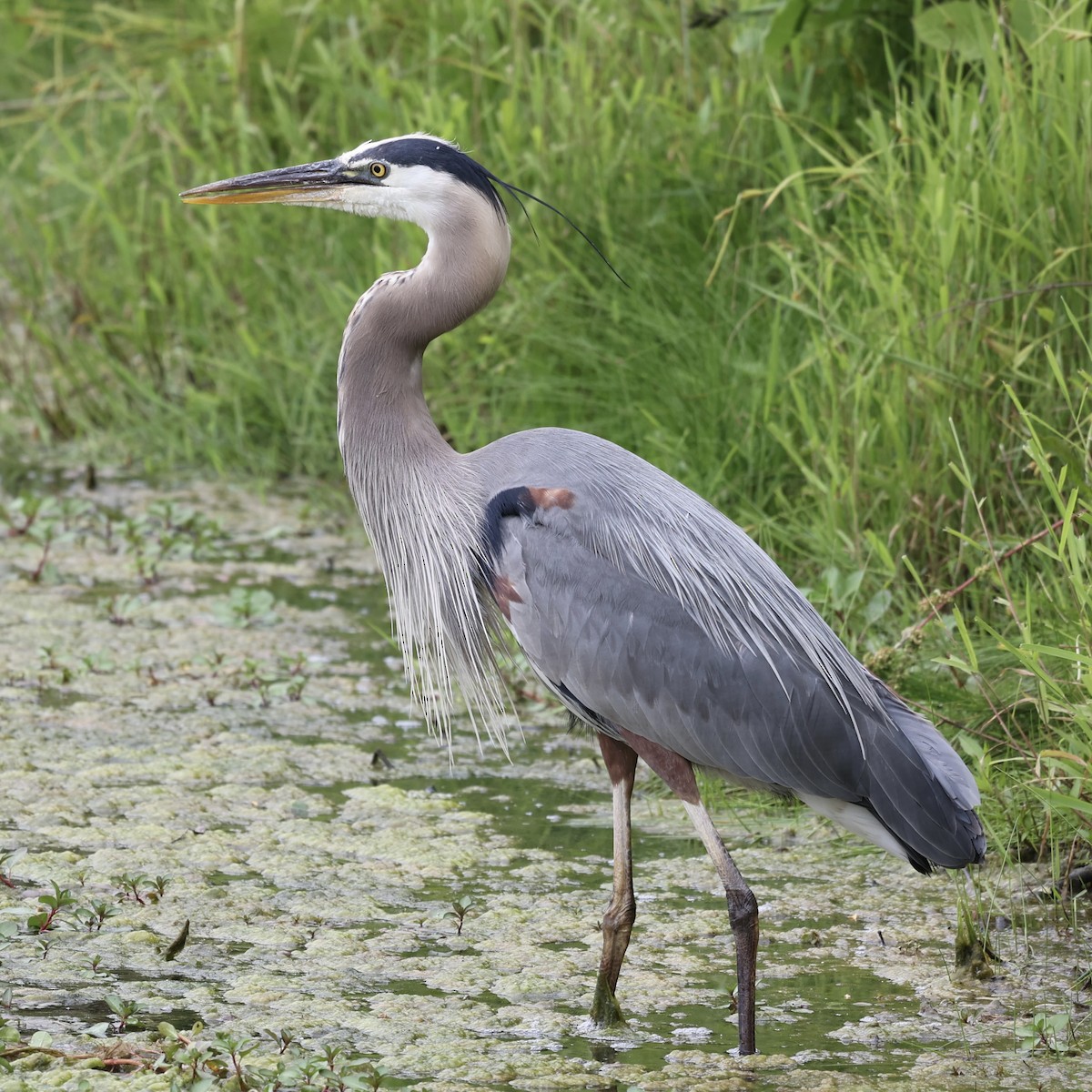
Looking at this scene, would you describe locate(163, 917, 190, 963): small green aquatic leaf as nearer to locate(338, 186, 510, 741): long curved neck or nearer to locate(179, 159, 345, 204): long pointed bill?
locate(338, 186, 510, 741): long curved neck

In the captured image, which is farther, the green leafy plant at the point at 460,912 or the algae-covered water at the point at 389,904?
the green leafy plant at the point at 460,912

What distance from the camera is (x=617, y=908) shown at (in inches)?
133

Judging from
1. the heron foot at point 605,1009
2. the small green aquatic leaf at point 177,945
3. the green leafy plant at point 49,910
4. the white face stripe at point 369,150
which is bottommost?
the heron foot at point 605,1009

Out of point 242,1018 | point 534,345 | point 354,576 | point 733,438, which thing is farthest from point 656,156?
point 242,1018

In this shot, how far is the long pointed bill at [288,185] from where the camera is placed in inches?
155

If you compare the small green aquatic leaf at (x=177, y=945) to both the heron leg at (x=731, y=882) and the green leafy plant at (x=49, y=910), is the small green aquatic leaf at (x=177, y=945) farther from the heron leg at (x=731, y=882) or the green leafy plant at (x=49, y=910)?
the heron leg at (x=731, y=882)

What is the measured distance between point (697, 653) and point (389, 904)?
979 millimetres

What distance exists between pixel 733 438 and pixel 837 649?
1.93 meters

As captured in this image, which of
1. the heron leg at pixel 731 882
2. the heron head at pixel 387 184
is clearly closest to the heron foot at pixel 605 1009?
the heron leg at pixel 731 882

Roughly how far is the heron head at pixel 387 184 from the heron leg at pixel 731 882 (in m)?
1.31

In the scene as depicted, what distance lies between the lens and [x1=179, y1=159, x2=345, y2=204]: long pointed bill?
155 inches

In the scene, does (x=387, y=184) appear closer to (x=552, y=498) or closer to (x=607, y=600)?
(x=552, y=498)

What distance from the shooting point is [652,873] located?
13.3 ft

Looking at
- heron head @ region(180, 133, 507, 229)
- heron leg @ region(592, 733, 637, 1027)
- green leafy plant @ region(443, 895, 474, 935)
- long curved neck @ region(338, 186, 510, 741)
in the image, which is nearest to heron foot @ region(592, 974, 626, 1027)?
heron leg @ region(592, 733, 637, 1027)
